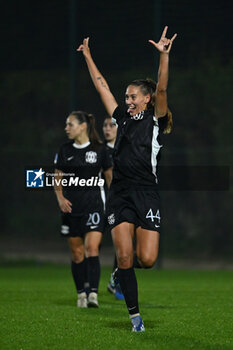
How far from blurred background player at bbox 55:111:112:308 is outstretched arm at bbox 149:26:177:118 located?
249 cm

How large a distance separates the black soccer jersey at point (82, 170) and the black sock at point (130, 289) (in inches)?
94.8

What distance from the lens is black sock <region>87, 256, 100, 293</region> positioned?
8844 mm

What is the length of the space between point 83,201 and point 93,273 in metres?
0.80

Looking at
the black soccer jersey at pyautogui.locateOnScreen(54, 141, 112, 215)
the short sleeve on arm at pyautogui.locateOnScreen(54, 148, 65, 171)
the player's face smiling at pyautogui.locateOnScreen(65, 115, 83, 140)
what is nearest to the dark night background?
the black soccer jersey at pyautogui.locateOnScreen(54, 141, 112, 215)

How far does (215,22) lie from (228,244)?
4.04 meters

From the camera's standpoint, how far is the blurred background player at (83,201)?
355 inches

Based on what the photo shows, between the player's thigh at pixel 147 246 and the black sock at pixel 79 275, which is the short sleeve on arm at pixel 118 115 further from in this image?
the black sock at pixel 79 275

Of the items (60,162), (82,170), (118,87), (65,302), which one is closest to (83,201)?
(82,170)

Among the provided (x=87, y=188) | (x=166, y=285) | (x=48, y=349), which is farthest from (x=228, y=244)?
(x=48, y=349)

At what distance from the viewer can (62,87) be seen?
16.7m

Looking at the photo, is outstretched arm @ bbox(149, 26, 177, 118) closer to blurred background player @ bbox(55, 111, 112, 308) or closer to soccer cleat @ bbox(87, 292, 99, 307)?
blurred background player @ bbox(55, 111, 112, 308)

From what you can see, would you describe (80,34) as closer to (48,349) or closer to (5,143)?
(5,143)

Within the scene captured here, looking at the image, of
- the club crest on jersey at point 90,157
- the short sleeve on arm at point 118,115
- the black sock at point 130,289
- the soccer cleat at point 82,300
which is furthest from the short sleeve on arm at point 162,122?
the soccer cleat at point 82,300

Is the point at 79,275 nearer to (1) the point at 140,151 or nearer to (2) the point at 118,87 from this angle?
(1) the point at 140,151
